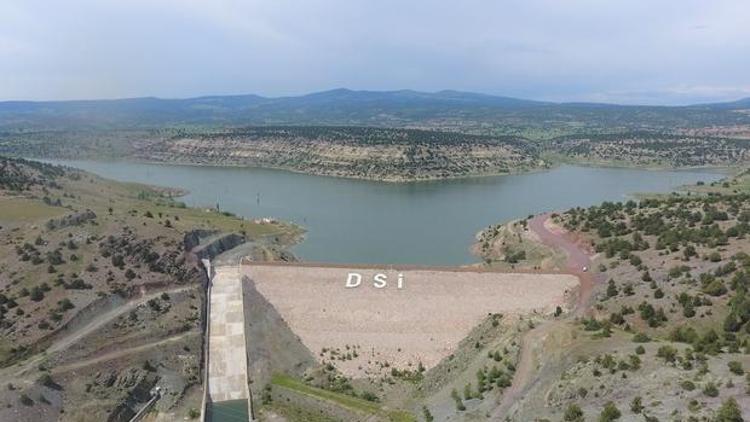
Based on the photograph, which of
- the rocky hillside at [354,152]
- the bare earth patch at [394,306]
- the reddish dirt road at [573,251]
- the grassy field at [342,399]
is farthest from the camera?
the rocky hillside at [354,152]

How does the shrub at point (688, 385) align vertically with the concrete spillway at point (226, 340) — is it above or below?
above

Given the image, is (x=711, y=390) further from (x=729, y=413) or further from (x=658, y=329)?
(x=658, y=329)

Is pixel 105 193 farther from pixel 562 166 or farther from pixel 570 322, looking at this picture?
pixel 562 166

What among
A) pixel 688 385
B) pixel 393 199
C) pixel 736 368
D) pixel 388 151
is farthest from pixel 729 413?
pixel 388 151

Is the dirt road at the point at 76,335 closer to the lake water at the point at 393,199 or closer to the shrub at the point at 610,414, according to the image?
the lake water at the point at 393,199

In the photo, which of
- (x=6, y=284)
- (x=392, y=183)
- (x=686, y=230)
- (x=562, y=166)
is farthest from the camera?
(x=562, y=166)

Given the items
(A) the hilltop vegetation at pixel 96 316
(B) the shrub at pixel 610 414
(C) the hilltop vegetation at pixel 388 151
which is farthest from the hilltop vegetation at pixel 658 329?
(C) the hilltop vegetation at pixel 388 151

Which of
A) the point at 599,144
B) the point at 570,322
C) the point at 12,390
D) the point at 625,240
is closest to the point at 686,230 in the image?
the point at 625,240
